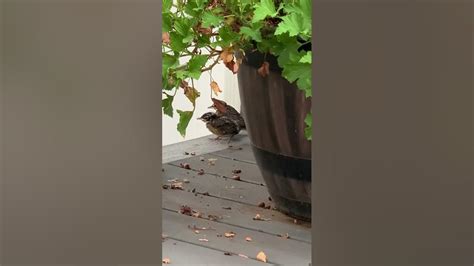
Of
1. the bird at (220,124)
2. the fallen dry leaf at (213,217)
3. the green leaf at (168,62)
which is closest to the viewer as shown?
the green leaf at (168,62)

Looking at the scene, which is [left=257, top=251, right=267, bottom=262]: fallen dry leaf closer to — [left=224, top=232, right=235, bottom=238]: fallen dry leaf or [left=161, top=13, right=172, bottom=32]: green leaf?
[left=224, top=232, right=235, bottom=238]: fallen dry leaf

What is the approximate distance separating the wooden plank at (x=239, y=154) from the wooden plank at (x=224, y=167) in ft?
0.13

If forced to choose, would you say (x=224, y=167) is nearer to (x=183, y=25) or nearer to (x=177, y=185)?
(x=177, y=185)

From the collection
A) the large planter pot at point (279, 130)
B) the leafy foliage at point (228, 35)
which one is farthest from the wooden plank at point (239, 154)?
the leafy foliage at point (228, 35)

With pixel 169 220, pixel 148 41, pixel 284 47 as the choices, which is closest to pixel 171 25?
pixel 284 47

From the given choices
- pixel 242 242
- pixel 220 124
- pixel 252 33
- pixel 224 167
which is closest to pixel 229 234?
pixel 242 242

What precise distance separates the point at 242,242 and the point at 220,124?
3.47ft

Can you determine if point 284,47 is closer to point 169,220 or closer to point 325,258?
point 169,220

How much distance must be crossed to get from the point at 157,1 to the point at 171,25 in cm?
134

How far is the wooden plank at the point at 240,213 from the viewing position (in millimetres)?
1896

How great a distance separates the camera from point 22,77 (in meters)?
0.38

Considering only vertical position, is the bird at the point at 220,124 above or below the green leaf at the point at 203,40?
below

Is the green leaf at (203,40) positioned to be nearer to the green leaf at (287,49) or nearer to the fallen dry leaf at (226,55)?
the fallen dry leaf at (226,55)

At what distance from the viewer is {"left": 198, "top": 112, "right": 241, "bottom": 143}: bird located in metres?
2.80
